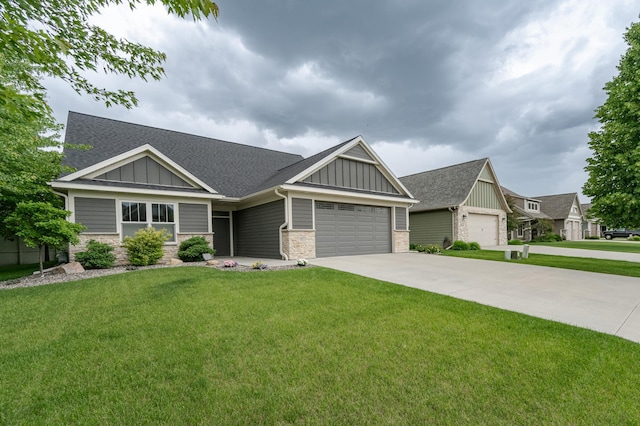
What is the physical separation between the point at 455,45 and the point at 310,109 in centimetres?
844

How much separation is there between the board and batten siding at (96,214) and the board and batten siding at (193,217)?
237 cm

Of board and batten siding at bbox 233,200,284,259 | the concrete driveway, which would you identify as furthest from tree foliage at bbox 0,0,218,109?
board and batten siding at bbox 233,200,284,259

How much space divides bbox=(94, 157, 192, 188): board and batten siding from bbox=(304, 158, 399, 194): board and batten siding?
229 inches

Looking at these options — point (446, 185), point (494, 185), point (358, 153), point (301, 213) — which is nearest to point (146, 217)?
point (301, 213)

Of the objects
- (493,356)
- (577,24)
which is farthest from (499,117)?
(493,356)

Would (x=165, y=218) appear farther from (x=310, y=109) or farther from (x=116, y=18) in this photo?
(x=310, y=109)

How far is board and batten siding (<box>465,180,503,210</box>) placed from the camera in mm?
20272

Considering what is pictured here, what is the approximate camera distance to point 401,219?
16062 mm

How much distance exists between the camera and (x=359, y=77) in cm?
1416

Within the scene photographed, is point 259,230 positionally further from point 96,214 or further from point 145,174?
point 96,214

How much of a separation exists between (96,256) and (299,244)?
24.1 feet

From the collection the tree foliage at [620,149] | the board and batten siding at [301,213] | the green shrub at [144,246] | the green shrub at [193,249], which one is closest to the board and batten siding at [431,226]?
the tree foliage at [620,149]

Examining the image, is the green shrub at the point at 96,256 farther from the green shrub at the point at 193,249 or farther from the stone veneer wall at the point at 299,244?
the stone veneer wall at the point at 299,244

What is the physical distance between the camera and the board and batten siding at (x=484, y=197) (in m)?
20.3
